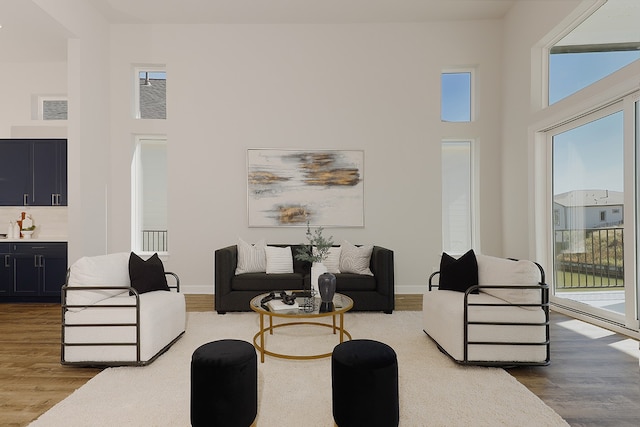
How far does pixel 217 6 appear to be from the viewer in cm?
535

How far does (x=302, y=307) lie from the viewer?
3170 mm

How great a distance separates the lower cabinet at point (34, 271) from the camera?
5.20m

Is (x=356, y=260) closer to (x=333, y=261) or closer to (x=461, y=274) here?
(x=333, y=261)

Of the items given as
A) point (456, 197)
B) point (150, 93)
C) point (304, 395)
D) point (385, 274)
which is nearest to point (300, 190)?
point (385, 274)

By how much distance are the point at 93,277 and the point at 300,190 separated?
3.31 metres

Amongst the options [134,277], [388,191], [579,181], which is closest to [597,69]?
[579,181]

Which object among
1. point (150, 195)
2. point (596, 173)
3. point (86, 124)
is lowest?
point (150, 195)

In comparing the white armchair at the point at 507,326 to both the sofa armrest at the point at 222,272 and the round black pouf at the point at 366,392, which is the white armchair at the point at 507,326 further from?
the sofa armrest at the point at 222,272

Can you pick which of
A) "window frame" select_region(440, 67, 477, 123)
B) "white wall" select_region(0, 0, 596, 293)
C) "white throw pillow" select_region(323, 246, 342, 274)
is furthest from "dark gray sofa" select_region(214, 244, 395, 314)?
"window frame" select_region(440, 67, 477, 123)

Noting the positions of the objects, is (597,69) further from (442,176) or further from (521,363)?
(521,363)

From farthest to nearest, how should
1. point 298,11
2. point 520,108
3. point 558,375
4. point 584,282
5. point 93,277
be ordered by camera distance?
point 298,11
point 520,108
point 584,282
point 93,277
point 558,375

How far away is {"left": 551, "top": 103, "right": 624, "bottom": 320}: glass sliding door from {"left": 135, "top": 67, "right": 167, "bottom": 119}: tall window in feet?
20.0

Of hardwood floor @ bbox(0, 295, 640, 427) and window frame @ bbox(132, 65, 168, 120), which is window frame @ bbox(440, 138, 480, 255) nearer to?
hardwood floor @ bbox(0, 295, 640, 427)

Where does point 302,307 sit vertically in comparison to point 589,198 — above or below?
below
